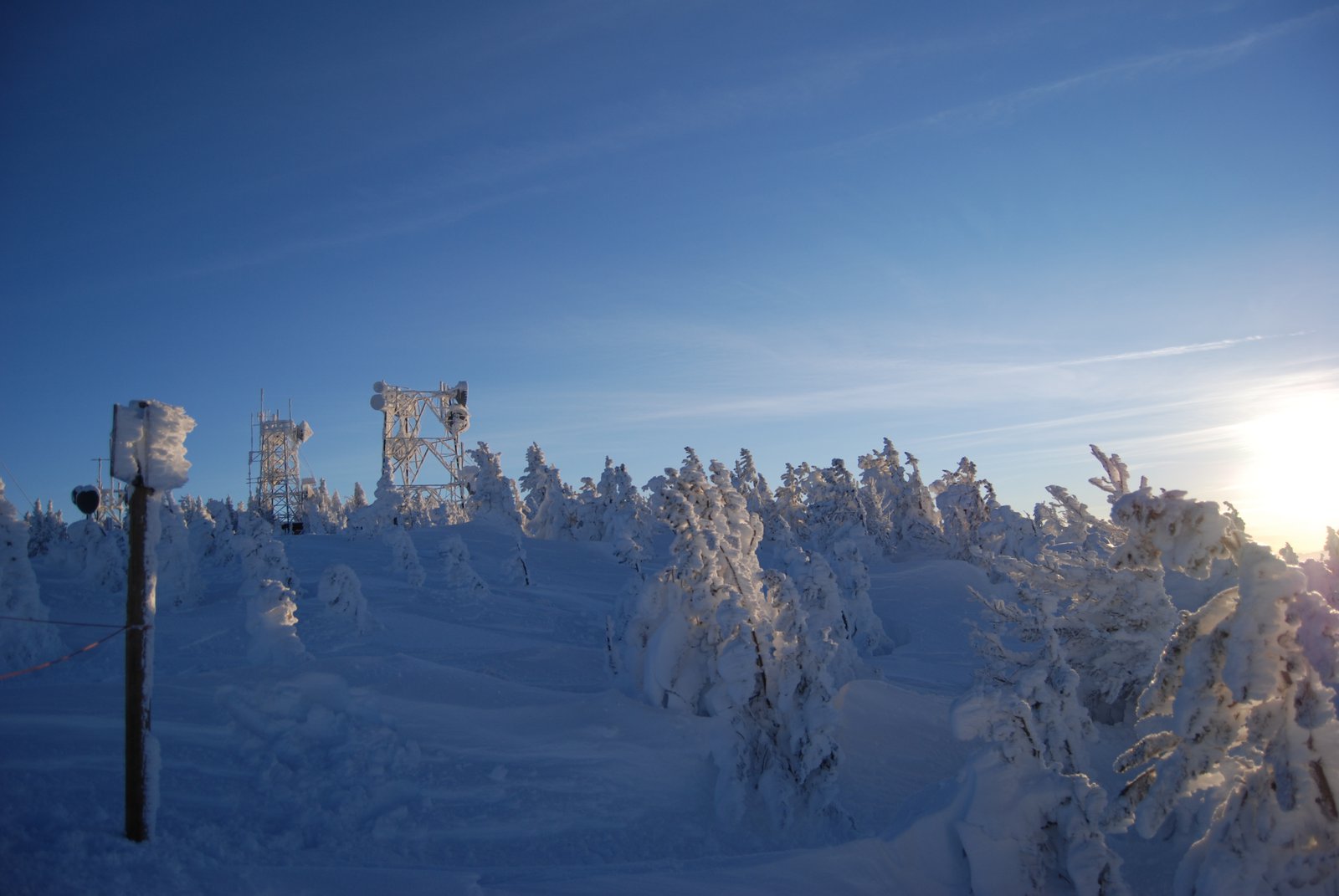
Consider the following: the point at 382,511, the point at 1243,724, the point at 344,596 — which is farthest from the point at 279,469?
the point at 1243,724

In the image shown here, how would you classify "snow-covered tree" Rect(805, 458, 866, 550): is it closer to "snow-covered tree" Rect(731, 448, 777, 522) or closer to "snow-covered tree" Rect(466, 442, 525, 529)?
"snow-covered tree" Rect(731, 448, 777, 522)

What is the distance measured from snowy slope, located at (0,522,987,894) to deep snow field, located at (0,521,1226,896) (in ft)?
0.12

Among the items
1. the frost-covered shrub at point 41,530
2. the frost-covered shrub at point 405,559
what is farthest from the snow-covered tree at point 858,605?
the frost-covered shrub at point 41,530

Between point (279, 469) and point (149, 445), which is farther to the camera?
point (279, 469)

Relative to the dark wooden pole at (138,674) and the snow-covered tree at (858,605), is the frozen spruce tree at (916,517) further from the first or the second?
the dark wooden pole at (138,674)

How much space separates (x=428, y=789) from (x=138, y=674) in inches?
201

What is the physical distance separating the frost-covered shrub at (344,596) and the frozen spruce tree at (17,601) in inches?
267

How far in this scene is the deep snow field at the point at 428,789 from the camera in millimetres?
8203

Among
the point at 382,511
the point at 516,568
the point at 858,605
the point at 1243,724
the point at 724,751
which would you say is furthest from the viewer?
the point at 382,511

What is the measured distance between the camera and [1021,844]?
889cm

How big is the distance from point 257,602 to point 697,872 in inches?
523

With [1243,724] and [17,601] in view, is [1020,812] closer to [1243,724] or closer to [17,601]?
[1243,724]

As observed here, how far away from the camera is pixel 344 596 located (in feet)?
81.3

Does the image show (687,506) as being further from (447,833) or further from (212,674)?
(212,674)
